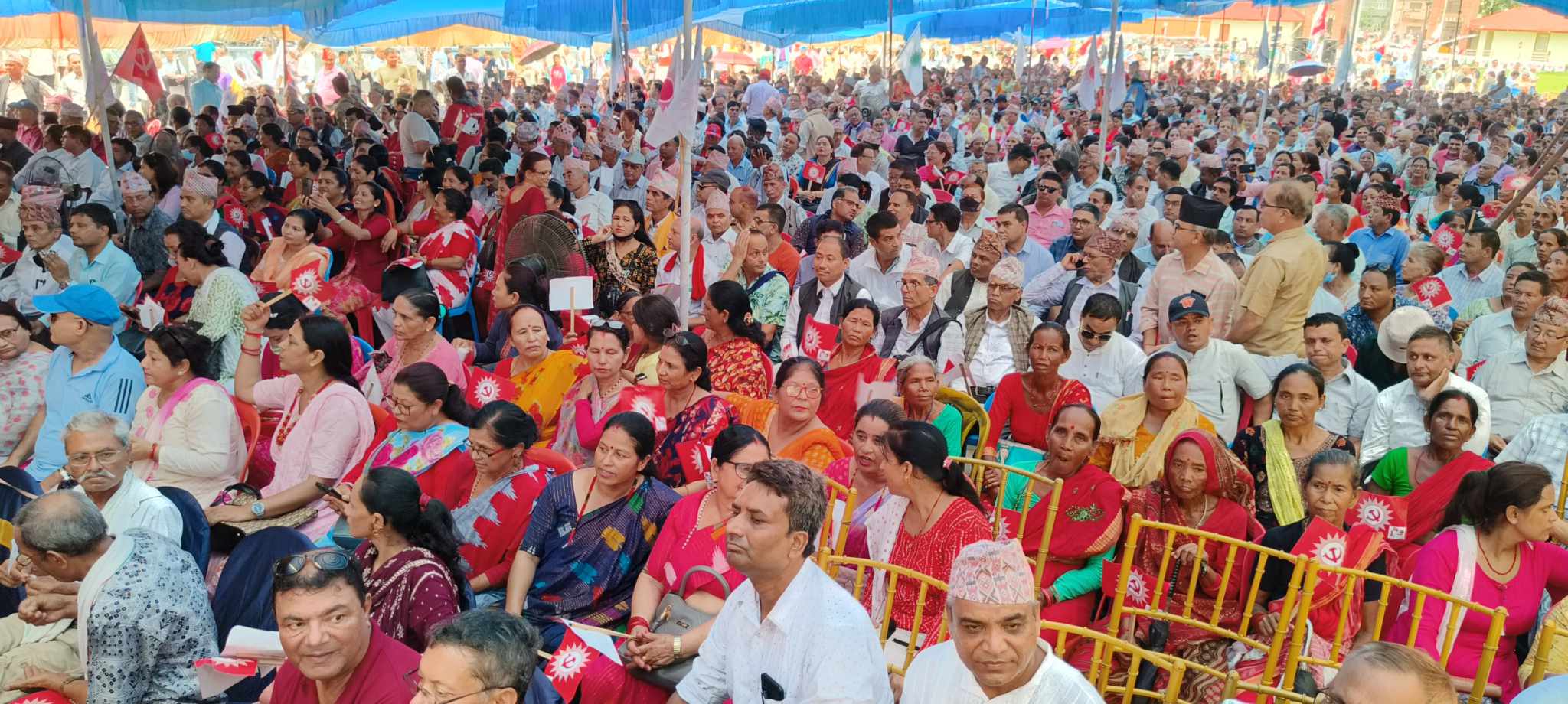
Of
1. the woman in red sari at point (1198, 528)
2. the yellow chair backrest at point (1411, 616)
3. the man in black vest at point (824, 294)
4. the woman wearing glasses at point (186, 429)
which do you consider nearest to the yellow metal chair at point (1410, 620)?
the yellow chair backrest at point (1411, 616)

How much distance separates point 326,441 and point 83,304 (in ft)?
3.91

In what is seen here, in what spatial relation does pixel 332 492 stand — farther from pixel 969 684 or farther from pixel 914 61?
pixel 914 61

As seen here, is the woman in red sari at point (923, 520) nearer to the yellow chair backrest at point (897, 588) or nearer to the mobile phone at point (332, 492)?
the yellow chair backrest at point (897, 588)

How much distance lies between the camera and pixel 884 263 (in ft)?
22.1

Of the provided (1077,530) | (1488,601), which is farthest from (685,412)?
(1488,601)

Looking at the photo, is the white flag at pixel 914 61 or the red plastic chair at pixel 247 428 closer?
the red plastic chair at pixel 247 428

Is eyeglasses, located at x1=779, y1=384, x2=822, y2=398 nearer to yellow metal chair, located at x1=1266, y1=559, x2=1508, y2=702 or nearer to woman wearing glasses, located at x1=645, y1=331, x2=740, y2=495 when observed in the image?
woman wearing glasses, located at x1=645, y1=331, x2=740, y2=495

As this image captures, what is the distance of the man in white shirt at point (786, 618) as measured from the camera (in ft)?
7.97

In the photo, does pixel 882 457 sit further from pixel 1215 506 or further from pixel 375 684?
pixel 375 684

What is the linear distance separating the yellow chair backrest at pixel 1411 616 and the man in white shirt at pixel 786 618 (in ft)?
3.44

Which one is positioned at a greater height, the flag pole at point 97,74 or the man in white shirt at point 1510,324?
the flag pole at point 97,74

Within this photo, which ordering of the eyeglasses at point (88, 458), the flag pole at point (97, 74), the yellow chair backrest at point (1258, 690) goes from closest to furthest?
1. the yellow chair backrest at point (1258, 690)
2. the eyeglasses at point (88, 458)
3. the flag pole at point (97, 74)

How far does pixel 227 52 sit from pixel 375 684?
25540 mm

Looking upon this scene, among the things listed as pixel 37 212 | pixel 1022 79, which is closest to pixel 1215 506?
pixel 37 212
